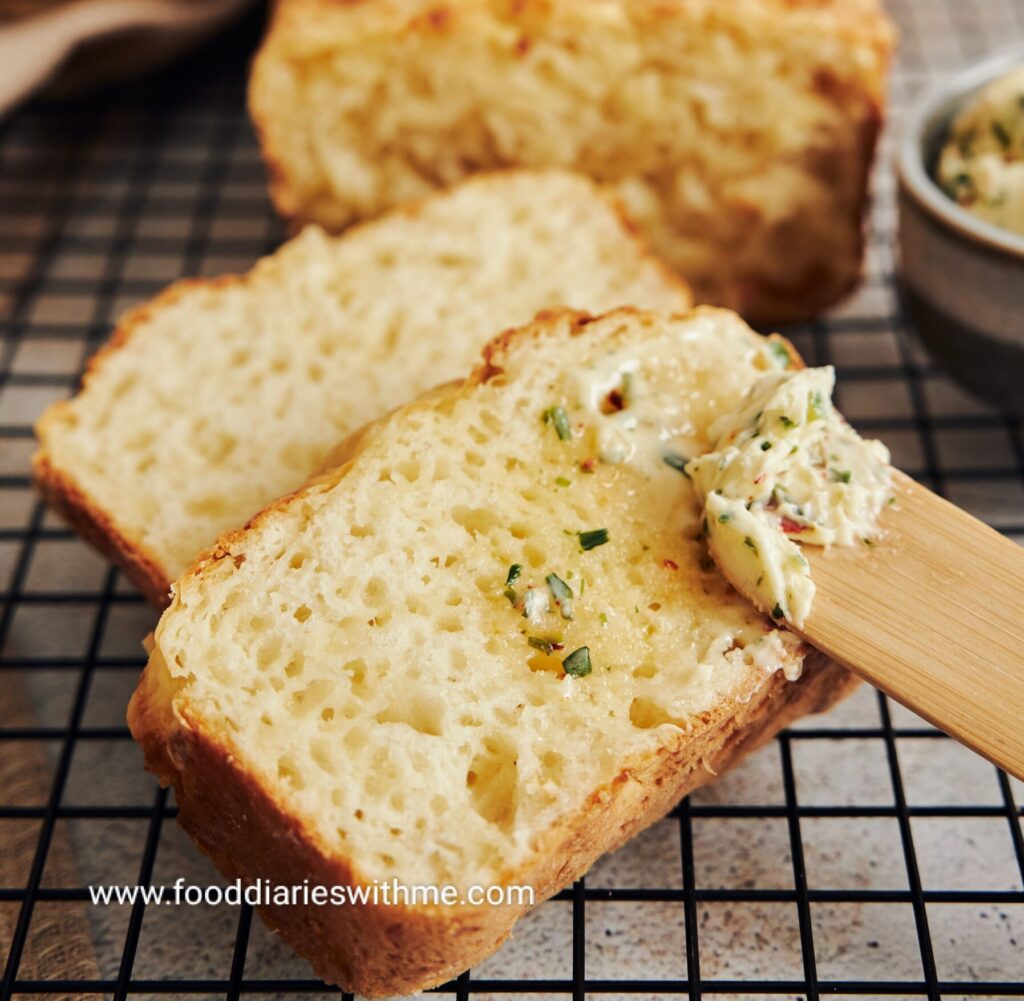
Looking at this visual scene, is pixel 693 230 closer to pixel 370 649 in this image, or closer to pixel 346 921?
pixel 370 649

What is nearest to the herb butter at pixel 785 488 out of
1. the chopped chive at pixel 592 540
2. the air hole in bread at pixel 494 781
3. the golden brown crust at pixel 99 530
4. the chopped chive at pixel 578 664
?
the chopped chive at pixel 592 540

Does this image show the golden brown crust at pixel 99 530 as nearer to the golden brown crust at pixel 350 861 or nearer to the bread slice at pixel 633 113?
the golden brown crust at pixel 350 861

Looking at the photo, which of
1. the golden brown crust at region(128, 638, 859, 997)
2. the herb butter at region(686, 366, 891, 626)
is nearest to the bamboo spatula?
the herb butter at region(686, 366, 891, 626)

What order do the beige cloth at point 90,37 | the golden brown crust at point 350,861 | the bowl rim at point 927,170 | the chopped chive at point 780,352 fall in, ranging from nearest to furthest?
the golden brown crust at point 350,861 < the chopped chive at point 780,352 < the bowl rim at point 927,170 < the beige cloth at point 90,37

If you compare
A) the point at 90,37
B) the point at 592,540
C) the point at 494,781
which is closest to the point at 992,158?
the point at 592,540

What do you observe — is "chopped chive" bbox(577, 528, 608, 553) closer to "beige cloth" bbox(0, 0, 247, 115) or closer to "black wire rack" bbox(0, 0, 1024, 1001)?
"black wire rack" bbox(0, 0, 1024, 1001)

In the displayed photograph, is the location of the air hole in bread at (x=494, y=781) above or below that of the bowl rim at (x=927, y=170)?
below

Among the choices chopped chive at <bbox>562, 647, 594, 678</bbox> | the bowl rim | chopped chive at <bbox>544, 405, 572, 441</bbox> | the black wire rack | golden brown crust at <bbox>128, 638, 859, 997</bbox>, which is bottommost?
the black wire rack
